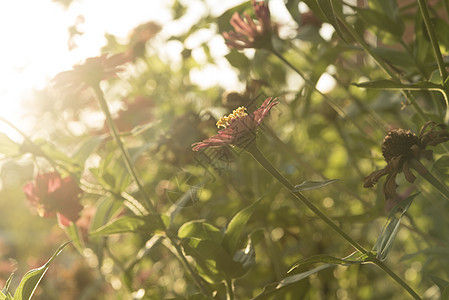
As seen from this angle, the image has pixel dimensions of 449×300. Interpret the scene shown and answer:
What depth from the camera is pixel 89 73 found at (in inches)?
23.9

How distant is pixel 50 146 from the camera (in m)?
0.65

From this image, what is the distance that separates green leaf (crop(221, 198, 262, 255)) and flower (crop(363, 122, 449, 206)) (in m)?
0.13

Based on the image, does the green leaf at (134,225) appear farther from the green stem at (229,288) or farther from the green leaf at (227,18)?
the green leaf at (227,18)

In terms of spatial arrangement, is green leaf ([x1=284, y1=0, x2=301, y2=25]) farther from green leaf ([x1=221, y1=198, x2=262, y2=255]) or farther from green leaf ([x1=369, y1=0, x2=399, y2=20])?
green leaf ([x1=221, y1=198, x2=262, y2=255])

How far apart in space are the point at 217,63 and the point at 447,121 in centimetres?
81

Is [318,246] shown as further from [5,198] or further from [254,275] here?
[5,198]

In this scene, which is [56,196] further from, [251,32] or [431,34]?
[431,34]

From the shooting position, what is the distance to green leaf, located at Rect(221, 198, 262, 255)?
48 cm

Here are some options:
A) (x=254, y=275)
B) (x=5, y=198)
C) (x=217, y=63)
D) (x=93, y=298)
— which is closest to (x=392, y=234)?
(x=254, y=275)

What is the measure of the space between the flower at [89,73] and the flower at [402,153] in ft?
1.13

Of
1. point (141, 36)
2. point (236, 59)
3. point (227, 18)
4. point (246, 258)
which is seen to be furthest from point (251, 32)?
point (141, 36)

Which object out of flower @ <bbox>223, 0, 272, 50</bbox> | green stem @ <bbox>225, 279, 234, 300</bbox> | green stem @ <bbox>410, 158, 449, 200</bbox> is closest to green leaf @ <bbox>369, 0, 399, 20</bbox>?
flower @ <bbox>223, 0, 272, 50</bbox>

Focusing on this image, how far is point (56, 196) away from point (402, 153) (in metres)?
0.43

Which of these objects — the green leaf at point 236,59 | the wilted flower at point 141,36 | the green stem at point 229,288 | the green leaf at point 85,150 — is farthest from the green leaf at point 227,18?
the wilted flower at point 141,36
